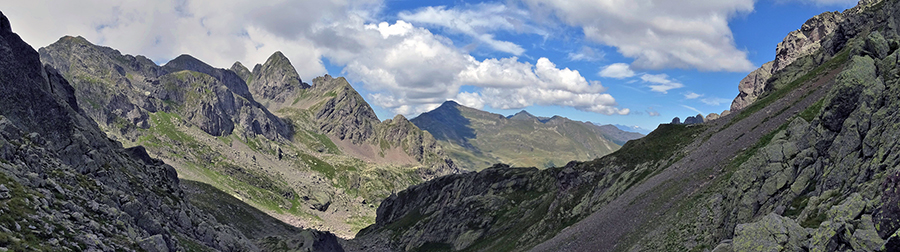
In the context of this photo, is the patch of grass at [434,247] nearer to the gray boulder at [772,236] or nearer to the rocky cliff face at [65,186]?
the rocky cliff face at [65,186]

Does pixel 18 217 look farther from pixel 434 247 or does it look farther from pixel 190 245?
pixel 434 247

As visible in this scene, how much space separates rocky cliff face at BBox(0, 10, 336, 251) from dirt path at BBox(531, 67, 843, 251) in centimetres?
4406

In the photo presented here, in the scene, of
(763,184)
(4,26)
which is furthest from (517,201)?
(4,26)

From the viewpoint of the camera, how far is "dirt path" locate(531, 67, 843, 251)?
154ft

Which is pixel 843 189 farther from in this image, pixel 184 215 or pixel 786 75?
pixel 786 75

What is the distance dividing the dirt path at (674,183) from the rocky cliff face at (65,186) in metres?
44.1

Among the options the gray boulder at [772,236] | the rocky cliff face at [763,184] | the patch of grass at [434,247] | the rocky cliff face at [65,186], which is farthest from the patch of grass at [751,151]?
the patch of grass at [434,247]

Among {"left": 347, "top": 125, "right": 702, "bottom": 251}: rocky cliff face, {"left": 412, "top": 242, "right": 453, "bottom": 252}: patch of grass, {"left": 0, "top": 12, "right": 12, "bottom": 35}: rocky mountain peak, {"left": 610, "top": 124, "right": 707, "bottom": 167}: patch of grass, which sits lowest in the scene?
{"left": 412, "top": 242, "right": 453, "bottom": 252}: patch of grass

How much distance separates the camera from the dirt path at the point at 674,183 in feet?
154

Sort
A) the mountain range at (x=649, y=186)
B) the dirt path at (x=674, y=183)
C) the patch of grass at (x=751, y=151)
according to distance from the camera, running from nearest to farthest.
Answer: the mountain range at (x=649, y=186) < the patch of grass at (x=751, y=151) < the dirt path at (x=674, y=183)

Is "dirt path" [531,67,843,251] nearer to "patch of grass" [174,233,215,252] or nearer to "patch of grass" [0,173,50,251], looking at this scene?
"patch of grass" [174,233,215,252]

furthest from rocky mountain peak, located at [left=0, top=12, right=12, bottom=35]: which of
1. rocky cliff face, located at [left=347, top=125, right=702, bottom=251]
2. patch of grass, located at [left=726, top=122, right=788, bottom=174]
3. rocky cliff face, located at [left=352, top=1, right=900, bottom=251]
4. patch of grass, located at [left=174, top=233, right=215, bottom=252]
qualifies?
patch of grass, located at [left=726, top=122, right=788, bottom=174]

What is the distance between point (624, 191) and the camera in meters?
64.9

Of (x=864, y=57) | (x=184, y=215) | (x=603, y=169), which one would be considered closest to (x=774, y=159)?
(x=864, y=57)
